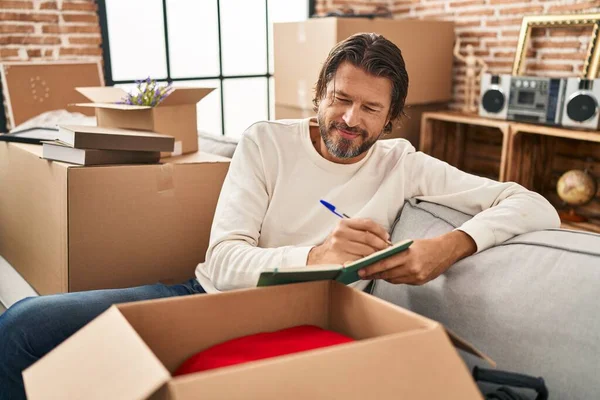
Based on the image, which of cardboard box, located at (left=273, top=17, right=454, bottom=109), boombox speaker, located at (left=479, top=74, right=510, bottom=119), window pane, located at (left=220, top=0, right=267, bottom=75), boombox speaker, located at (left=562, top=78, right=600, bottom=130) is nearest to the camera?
boombox speaker, located at (left=562, top=78, right=600, bottom=130)

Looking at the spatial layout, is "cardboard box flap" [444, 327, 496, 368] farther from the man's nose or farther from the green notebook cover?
the man's nose

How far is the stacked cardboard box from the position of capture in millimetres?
3191

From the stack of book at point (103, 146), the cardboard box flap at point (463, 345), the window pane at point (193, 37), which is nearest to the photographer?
the cardboard box flap at point (463, 345)

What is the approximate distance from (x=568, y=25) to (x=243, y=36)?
2034 millimetres

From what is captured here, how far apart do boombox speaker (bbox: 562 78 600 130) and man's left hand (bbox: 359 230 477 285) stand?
6.40 ft

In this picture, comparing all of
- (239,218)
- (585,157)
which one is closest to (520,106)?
(585,157)

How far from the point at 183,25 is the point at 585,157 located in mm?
2561

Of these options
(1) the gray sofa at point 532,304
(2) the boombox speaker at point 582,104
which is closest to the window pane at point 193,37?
(2) the boombox speaker at point 582,104

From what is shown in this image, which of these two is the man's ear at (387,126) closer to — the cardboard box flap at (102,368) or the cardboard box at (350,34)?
the cardboard box flap at (102,368)

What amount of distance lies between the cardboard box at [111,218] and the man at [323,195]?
272mm

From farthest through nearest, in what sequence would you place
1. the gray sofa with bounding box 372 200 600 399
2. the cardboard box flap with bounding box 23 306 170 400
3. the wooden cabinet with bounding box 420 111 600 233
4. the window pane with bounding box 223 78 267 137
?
the window pane with bounding box 223 78 267 137
the wooden cabinet with bounding box 420 111 600 233
the gray sofa with bounding box 372 200 600 399
the cardboard box flap with bounding box 23 306 170 400

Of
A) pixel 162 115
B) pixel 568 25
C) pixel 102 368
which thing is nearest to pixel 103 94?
pixel 162 115

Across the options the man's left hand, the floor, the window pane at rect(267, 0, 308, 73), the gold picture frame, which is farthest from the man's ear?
the window pane at rect(267, 0, 308, 73)

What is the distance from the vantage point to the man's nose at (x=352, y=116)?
1.25m
